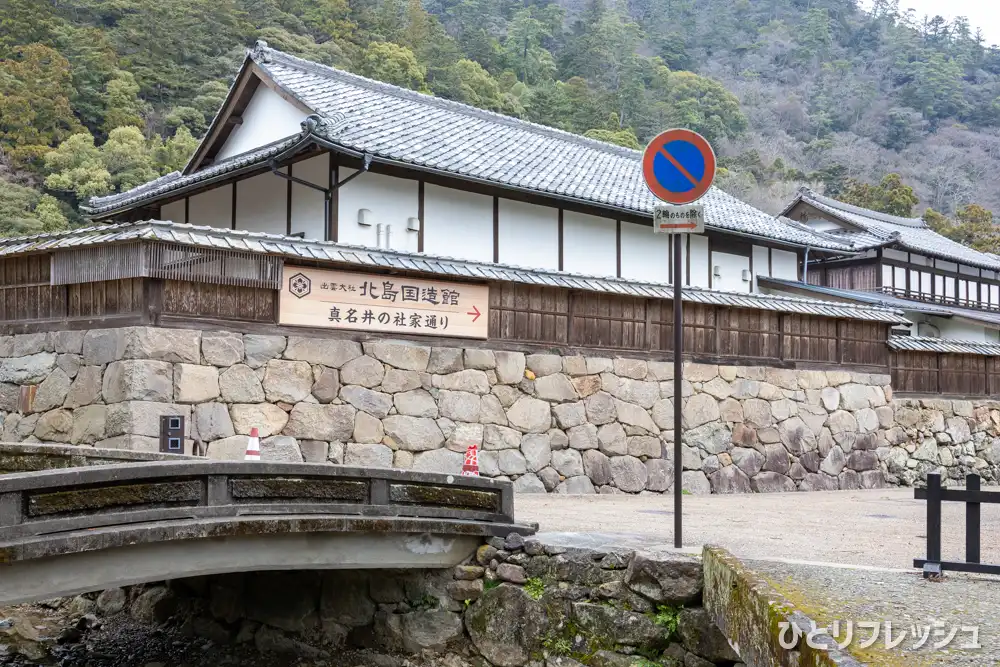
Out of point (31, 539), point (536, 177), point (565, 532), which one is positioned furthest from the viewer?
point (536, 177)

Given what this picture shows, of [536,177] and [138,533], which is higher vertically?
[536,177]

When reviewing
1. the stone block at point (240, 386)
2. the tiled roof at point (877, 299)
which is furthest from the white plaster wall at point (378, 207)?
the tiled roof at point (877, 299)

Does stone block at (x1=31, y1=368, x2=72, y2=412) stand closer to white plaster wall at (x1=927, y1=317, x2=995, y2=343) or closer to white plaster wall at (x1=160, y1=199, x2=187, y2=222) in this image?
white plaster wall at (x1=160, y1=199, x2=187, y2=222)

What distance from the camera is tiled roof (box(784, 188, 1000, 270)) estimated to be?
31.7m

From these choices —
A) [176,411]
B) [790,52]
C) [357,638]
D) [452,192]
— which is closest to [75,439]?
[176,411]

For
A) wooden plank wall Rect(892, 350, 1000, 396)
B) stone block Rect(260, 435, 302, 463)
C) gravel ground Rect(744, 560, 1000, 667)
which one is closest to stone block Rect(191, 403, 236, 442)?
stone block Rect(260, 435, 302, 463)

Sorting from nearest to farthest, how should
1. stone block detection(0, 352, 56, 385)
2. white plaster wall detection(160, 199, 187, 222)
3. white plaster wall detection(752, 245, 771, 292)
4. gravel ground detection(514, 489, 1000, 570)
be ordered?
gravel ground detection(514, 489, 1000, 570) → stone block detection(0, 352, 56, 385) → white plaster wall detection(160, 199, 187, 222) → white plaster wall detection(752, 245, 771, 292)

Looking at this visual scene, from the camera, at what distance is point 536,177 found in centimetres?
1734

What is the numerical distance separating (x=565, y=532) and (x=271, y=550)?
2.63 metres

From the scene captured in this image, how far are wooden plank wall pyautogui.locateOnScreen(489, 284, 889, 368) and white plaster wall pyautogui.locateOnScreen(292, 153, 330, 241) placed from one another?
12.3ft

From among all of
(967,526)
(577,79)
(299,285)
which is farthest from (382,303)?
(577,79)

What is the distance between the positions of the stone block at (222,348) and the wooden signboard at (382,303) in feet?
2.23

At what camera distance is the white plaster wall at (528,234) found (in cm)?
1691

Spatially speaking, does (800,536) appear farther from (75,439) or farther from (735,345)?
(75,439)
